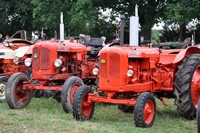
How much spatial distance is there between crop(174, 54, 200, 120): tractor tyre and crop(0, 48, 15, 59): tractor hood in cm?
511

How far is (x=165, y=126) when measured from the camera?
6.57 meters

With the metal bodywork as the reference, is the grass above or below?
below

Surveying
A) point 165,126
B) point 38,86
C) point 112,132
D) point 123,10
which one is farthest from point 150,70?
point 123,10

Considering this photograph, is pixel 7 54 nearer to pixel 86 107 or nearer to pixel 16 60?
pixel 16 60

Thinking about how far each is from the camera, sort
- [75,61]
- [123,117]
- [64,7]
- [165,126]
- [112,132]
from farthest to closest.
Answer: [64,7]
[75,61]
[123,117]
[165,126]
[112,132]

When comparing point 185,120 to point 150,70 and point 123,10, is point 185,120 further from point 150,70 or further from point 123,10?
point 123,10

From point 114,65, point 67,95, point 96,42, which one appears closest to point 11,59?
point 96,42

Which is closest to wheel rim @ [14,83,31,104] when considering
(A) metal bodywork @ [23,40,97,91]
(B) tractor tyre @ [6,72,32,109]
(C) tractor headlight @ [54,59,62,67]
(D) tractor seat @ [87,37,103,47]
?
(B) tractor tyre @ [6,72,32,109]

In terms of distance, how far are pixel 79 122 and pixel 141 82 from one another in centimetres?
136

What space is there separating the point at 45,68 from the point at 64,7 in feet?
46.4

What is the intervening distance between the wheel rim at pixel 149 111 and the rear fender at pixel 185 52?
1.30 metres

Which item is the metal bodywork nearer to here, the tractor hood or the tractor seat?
the tractor seat

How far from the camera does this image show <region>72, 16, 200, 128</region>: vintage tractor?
633 cm

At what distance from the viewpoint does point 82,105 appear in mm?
6613
